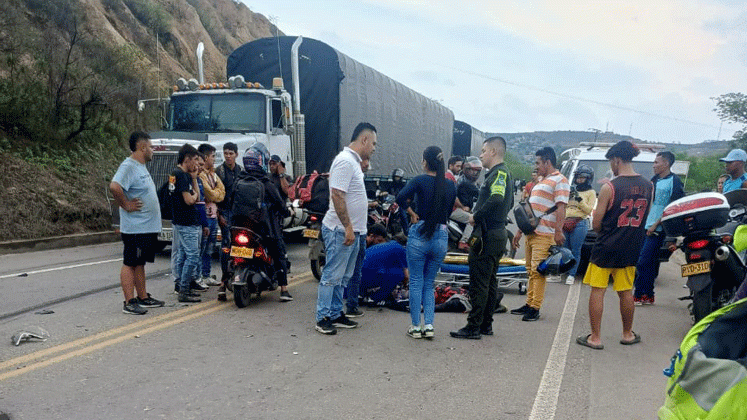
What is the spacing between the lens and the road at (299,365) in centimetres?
407

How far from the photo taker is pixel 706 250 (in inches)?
217

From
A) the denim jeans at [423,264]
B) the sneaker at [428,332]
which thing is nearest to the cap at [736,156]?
the denim jeans at [423,264]

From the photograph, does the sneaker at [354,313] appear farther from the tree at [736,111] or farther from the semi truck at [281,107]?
the tree at [736,111]

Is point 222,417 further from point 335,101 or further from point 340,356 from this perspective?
point 335,101

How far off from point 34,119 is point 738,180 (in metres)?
15.1

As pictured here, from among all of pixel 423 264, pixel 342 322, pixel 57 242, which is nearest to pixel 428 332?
pixel 423 264

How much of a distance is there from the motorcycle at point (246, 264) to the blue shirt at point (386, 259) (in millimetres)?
1198

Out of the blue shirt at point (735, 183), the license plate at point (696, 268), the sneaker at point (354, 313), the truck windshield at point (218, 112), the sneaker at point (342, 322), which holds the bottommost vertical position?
the sneaker at point (354, 313)

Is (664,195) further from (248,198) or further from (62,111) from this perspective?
(62,111)

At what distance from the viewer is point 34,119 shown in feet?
49.5

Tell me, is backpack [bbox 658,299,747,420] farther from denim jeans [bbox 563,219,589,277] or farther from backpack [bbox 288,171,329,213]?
denim jeans [bbox 563,219,589,277]

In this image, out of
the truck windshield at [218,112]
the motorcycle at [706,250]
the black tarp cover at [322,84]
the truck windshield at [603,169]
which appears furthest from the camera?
the black tarp cover at [322,84]

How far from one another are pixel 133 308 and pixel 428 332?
311 centimetres

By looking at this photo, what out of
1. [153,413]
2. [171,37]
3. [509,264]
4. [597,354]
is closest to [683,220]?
[597,354]
